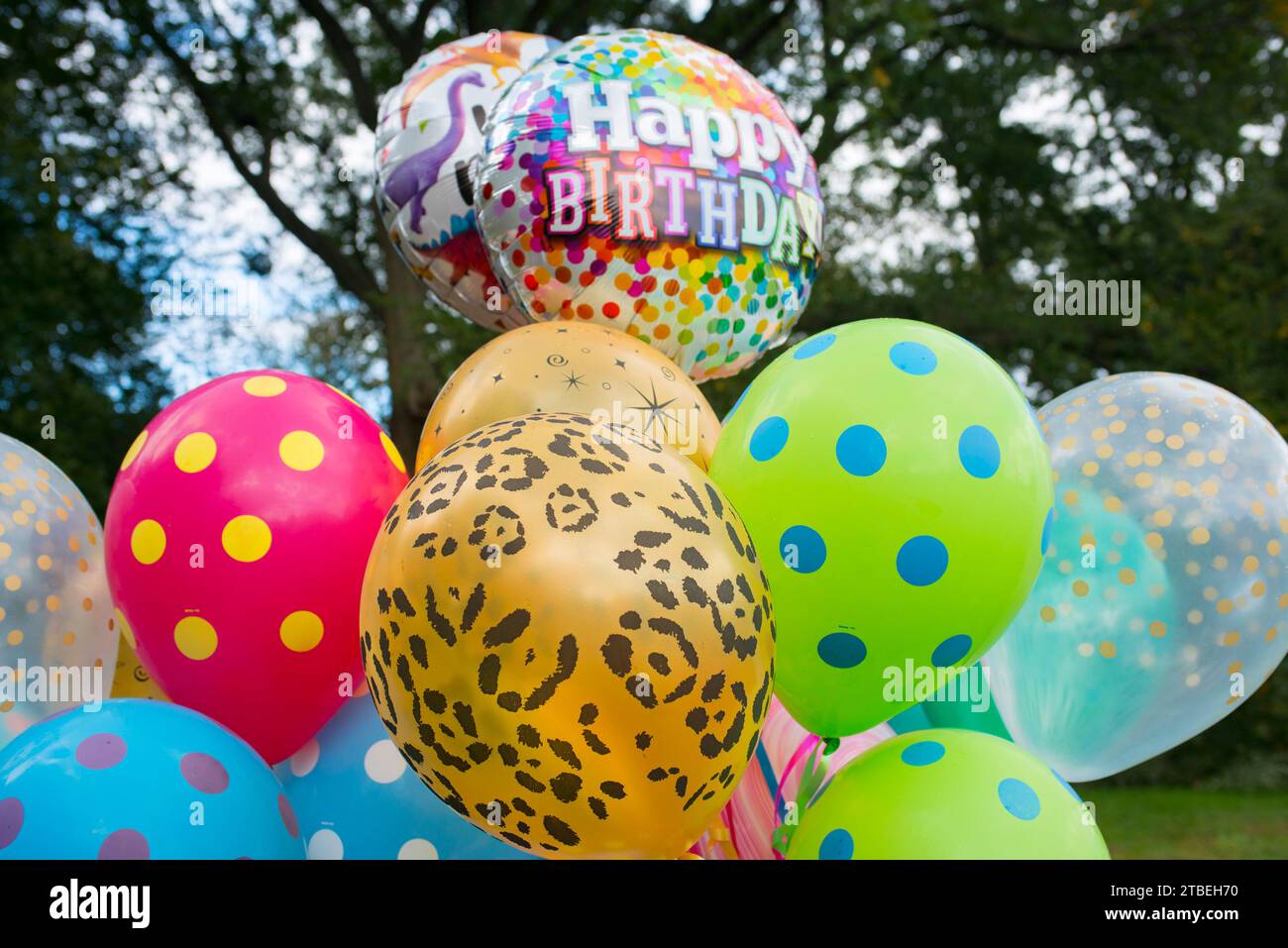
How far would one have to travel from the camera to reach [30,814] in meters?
1.99

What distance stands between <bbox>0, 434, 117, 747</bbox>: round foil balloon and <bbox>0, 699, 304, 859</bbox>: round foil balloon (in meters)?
0.48

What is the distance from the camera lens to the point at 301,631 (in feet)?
7.81

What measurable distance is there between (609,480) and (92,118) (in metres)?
8.46

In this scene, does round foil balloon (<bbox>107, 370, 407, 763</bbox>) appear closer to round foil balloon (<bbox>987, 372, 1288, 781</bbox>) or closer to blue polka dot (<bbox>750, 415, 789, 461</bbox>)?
blue polka dot (<bbox>750, 415, 789, 461</bbox>)

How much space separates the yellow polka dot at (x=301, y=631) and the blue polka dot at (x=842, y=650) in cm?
98

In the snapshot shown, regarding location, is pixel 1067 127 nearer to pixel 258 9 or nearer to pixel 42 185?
pixel 258 9

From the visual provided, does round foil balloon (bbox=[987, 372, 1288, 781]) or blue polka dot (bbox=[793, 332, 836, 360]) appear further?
round foil balloon (bbox=[987, 372, 1288, 781])

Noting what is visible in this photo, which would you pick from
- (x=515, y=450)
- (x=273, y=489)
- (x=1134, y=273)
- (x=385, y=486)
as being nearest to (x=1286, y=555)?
(x=515, y=450)

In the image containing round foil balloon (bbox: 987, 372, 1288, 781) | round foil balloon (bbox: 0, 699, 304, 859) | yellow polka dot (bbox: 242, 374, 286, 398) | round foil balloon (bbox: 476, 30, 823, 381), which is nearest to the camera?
round foil balloon (bbox: 0, 699, 304, 859)

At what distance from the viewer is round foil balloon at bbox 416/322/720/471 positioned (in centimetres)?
253

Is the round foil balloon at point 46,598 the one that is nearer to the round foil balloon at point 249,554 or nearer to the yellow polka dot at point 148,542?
the round foil balloon at point 249,554

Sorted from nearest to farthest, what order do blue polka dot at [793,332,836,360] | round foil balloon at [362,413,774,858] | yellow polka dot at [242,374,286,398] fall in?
round foil balloon at [362,413,774,858]
blue polka dot at [793,332,836,360]
yellow polka dot at [242,374,286,398]

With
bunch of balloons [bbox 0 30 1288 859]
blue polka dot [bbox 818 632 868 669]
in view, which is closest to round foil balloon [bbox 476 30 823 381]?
bunch of balloons [bbox 0 30 1288 859]

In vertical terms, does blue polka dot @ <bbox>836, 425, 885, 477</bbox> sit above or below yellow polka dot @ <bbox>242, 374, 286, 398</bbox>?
below
